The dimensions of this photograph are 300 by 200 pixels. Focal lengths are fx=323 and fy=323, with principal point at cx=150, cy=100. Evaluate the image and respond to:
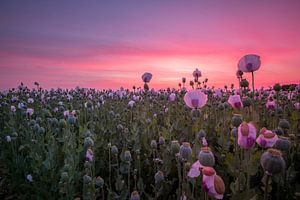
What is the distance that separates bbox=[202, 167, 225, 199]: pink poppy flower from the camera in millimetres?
1571

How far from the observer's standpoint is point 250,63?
3252mm

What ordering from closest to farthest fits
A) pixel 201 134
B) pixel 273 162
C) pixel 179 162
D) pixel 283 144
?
1. pixel 273 162
2. pixel 283 144
3. pixel 179 162
4. pixel 201 134

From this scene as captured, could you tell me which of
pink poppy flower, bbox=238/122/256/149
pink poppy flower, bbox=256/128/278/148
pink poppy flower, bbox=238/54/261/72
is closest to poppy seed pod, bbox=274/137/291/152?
pink poppy flower, bbox=256/128/278/148

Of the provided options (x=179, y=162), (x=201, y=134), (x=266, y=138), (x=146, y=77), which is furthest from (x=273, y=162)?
(x=146, y=77)

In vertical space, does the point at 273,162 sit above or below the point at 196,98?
below

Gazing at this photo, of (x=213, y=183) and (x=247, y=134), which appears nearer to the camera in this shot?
(x=213, y=183)

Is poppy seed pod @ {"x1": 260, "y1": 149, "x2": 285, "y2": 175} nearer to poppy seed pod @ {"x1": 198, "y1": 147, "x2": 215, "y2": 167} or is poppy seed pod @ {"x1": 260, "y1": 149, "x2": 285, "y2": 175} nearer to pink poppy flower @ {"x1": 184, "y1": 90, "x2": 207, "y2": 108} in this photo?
poppy seed pod @ {"x1": 198, "y1": 147, "x2": 215, "y2": 167}

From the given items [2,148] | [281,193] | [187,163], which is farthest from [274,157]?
[2,148]

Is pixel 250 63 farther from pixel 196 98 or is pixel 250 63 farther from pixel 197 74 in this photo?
pixel 197 74

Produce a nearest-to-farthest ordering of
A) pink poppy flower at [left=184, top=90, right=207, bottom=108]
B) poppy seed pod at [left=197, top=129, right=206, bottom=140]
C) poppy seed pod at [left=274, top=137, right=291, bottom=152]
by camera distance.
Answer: poppy seed pod at [left=274, top=137, right=291, bottom=152] → pink poppy flower at [left=184, top=90, right=207, bottom=108] → poppy seed pod at [left=197, top=129, right=206, bottom=140]

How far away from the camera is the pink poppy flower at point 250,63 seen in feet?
10.7

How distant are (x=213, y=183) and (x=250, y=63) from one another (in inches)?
76.9

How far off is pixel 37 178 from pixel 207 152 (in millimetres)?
3634

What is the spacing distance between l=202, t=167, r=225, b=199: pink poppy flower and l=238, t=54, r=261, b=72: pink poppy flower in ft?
6.33
